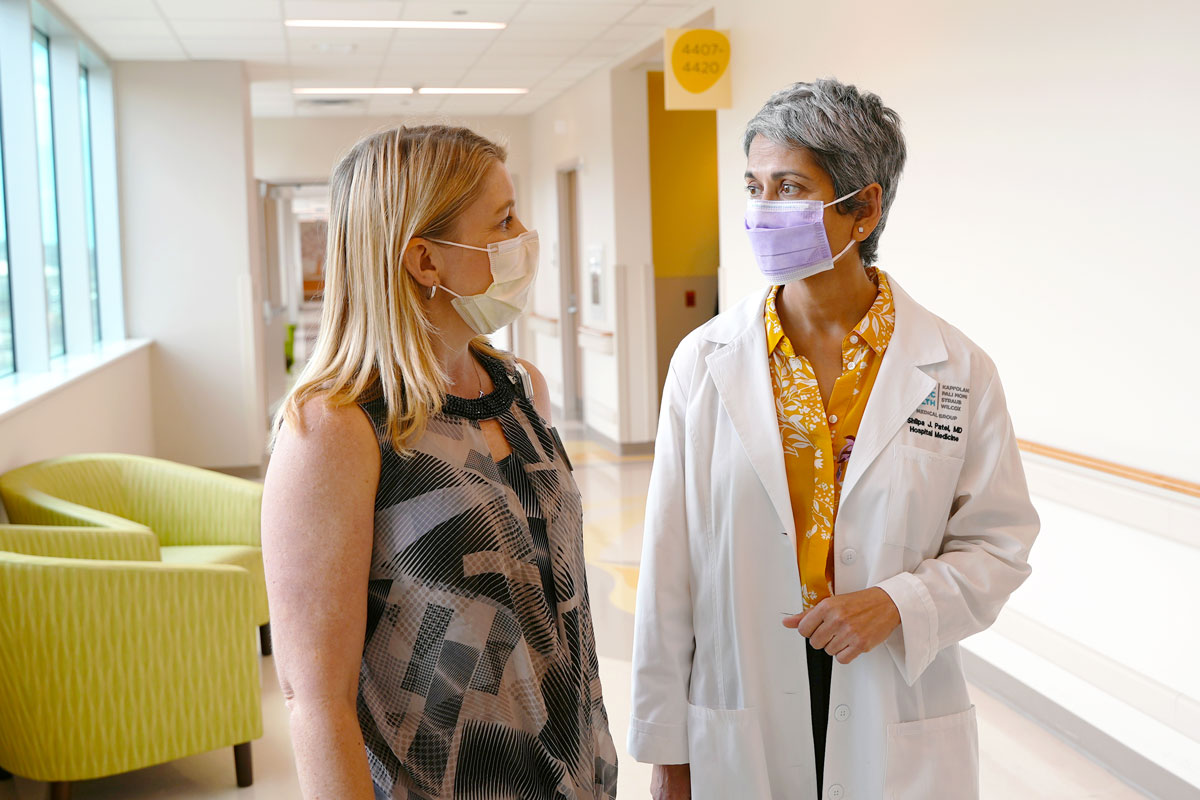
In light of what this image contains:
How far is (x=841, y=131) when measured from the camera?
1664mm

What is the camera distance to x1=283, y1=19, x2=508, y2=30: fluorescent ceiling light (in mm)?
7035

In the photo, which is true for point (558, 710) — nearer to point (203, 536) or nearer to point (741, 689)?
point (741, 689)

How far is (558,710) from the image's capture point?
4.68ft

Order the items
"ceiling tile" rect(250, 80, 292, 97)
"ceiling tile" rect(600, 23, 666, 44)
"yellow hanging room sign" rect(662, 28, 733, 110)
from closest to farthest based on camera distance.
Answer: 1. "yellow hanging room sign" rect(662, 28, 733, 110)
2. "ceiling tile" rect(600, 23, 666, 44)
3. "ceiling tile" rect(250, 80, 292, 97)

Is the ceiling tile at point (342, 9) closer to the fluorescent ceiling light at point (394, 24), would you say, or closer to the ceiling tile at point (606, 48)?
the fluorescent ceiling light at point (394, 24)

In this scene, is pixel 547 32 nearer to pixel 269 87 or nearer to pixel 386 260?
pixel 269 87

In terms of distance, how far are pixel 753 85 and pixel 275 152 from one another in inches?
285

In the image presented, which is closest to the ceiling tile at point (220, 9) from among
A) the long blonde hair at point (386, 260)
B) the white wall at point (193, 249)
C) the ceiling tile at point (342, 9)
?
the ceiling tile at point (342, 9)

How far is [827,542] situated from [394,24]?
255 inches

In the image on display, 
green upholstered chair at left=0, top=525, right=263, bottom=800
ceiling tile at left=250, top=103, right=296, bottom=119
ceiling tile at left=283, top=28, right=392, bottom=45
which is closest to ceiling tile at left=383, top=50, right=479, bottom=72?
ceiling tile at left=283, top=28, right=392, bottom=45

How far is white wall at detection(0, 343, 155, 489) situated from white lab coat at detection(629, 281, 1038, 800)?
364cm

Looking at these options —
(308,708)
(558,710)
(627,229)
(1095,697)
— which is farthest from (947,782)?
(627,229)

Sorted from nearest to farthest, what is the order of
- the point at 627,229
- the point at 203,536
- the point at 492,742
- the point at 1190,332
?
the point at 492,742
the point at 1190,332
the point at 203,536
the point at 627,229

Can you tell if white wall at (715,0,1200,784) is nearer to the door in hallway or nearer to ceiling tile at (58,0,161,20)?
ceiling tile at (58,0,161,20)
